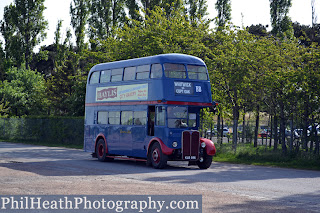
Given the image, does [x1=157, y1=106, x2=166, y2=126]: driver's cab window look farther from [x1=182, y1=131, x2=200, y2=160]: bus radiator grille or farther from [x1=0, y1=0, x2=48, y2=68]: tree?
[x1=0, y1=0, x2=48, y2=68]: tree

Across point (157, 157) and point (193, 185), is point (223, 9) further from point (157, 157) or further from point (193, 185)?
point (193, 185)

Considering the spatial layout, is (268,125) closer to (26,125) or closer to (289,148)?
(289,148)

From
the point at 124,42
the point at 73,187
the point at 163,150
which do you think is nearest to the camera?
the point at 73,187

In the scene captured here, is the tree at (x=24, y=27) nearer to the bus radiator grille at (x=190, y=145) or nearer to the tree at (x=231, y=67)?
the tree at (x=231, y=67)

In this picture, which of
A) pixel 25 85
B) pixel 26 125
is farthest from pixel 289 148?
pixel 25 85

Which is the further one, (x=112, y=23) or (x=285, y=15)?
(x=112, y=23)

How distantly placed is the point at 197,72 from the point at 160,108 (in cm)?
219

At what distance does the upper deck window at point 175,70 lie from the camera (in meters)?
21.0

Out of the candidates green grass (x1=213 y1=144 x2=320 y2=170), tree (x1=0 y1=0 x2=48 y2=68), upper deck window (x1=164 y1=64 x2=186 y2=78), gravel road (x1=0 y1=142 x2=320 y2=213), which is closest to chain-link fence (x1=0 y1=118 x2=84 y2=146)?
tree (x1=0 y1=0 x2=48 y2=68)

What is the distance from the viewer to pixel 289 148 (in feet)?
81.4

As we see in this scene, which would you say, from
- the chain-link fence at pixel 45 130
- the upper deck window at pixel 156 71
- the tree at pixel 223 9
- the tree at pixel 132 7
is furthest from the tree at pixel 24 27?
the upper deck window at pixel 156 71

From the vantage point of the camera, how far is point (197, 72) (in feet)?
71.1

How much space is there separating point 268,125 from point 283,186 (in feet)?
42.0

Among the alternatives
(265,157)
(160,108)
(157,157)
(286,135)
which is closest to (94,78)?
(160,108)
